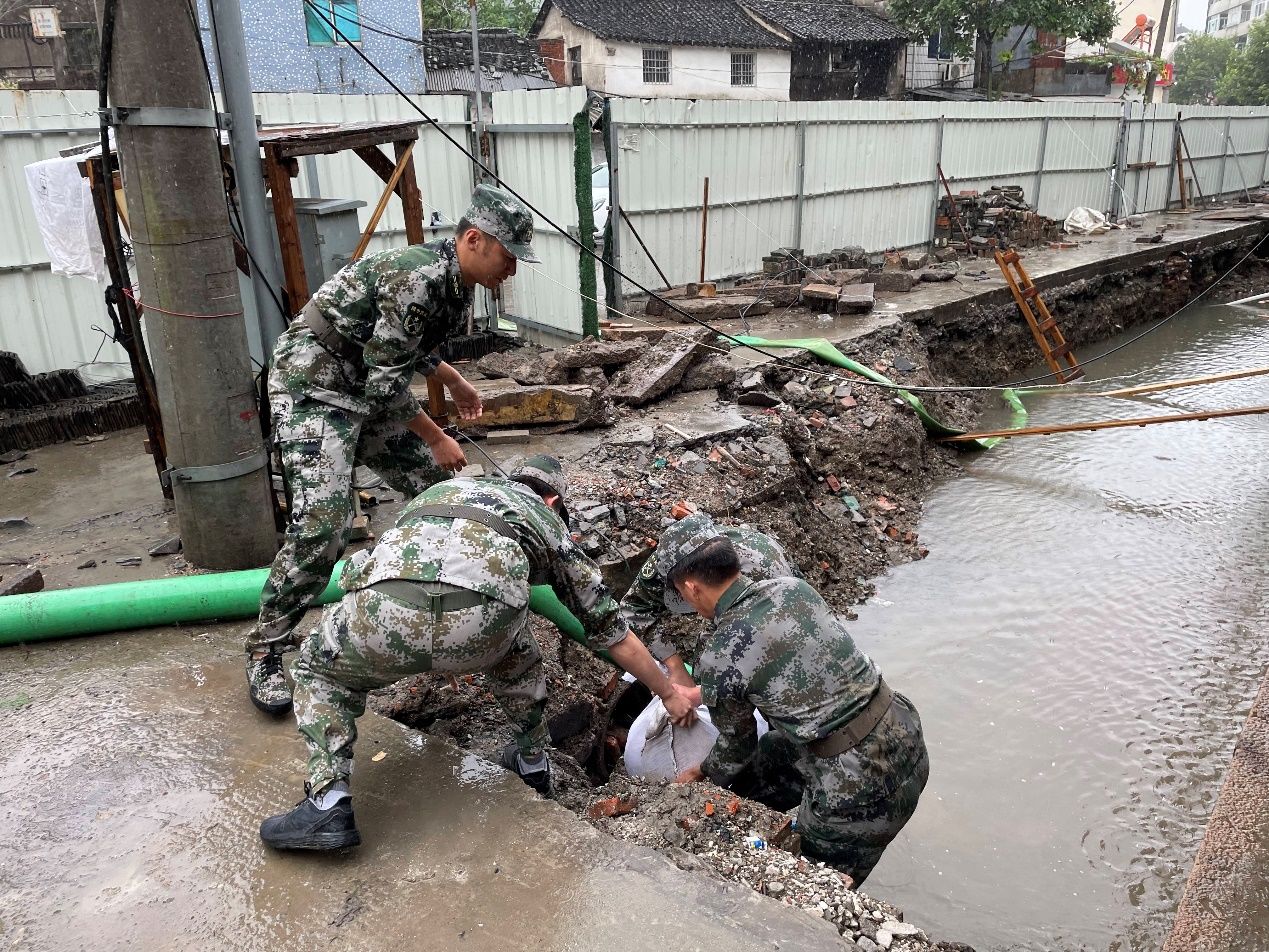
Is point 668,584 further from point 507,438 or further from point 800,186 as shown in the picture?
point 800,186

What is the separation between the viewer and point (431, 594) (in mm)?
2271

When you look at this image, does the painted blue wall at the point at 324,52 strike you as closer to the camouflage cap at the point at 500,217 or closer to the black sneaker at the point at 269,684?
the camouflage cap at the point at 500,217

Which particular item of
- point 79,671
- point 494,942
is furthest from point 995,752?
point 79,671

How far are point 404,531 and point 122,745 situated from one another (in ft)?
4.51

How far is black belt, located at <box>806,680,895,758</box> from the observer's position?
274cm

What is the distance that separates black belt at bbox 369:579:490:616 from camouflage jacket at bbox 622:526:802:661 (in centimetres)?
85

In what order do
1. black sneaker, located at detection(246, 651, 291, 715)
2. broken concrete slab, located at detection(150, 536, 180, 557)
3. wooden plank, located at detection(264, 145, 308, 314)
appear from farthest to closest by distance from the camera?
A: broken concrete slab, located at detection(150, 536, 180, 557), wooden plank, located at detection(264, 145, 308, 314), black sneaker, located at detection(246, 651, 291, 715)

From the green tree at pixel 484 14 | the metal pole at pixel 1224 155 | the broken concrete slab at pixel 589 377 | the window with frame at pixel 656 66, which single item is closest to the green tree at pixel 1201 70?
the metal pole at pixel 1224 155

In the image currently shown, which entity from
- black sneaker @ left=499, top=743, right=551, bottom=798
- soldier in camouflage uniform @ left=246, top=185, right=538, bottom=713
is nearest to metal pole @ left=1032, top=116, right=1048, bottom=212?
soldier in camouflage uniform @ left=246, top=185, right=538, bottom=713

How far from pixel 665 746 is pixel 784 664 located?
78 centimetres

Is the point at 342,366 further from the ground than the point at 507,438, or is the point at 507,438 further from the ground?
the point at 342,366

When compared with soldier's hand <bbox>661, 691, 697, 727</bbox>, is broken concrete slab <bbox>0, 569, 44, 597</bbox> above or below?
above

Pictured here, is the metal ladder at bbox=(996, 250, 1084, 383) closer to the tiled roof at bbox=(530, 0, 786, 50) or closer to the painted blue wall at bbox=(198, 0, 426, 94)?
the painted blue wall at bbox=(198, 0, 426, 94)

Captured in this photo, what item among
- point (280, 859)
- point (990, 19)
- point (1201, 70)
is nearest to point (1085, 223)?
point (990, 19)
